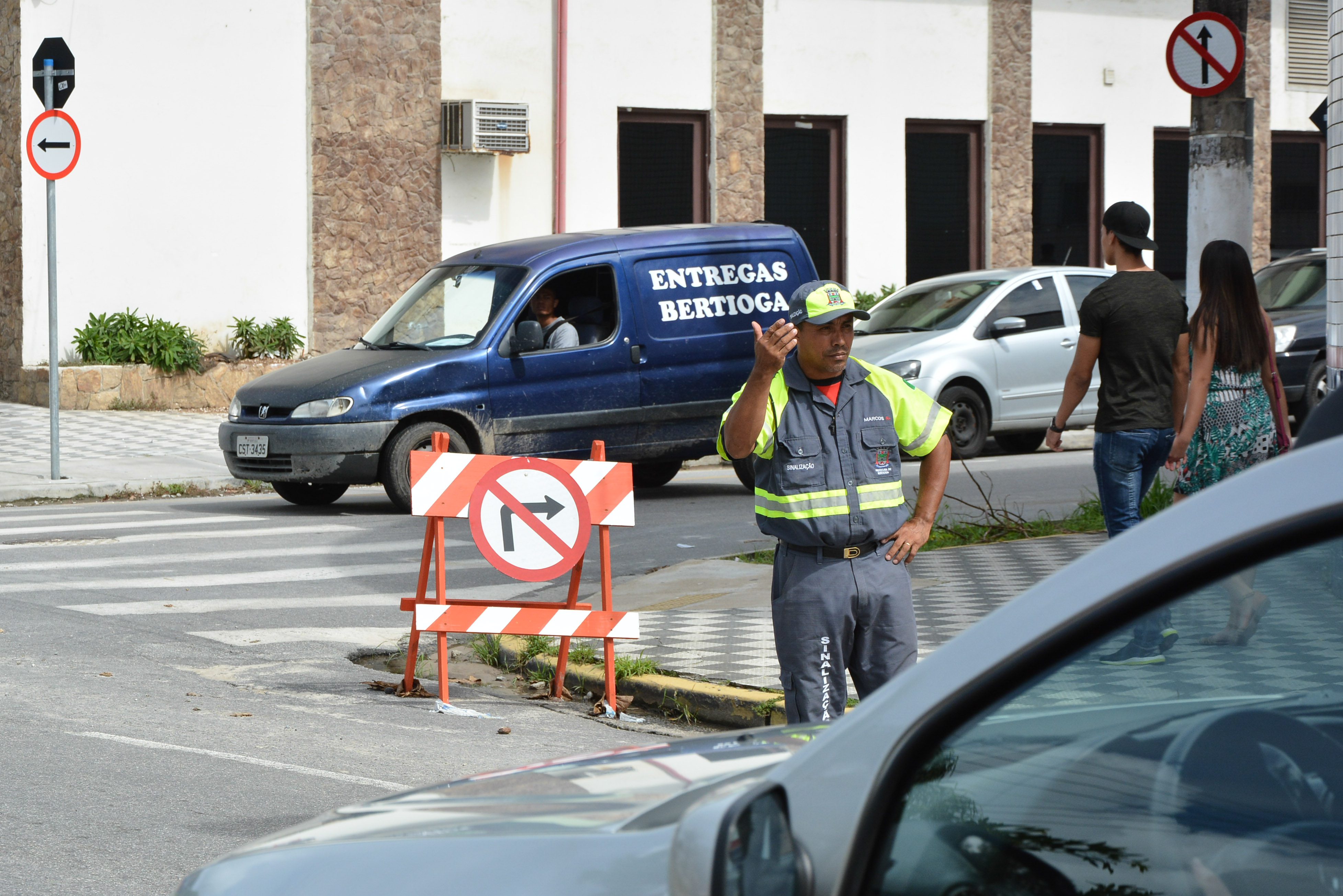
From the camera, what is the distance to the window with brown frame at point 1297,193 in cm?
2872

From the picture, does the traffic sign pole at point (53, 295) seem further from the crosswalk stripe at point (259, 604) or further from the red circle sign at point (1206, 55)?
the red circle sign at point (1206, 55)

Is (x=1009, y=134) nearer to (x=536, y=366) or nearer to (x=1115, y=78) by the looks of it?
(x=1115, y=78)

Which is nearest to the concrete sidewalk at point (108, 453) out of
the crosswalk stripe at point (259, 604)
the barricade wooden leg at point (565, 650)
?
the crosswalk stripe at point (259, 604)

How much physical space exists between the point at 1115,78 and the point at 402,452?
58.2 feet

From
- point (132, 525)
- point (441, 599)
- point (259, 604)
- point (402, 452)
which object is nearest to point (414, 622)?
point (441, 599)

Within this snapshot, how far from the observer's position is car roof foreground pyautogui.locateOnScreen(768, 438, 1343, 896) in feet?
4.96

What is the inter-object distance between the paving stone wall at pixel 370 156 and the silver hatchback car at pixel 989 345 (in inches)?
301

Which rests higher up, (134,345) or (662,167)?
(662,167)

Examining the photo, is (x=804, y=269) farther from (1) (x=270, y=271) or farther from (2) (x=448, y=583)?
(1) (x=270, y=271)

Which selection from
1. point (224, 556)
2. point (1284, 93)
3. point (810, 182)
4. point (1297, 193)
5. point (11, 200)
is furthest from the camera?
point (1297, 193)

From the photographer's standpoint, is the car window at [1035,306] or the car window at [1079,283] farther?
the car window at [1079,283]

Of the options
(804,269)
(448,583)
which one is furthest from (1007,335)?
(448,583)

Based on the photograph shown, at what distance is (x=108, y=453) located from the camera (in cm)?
1661

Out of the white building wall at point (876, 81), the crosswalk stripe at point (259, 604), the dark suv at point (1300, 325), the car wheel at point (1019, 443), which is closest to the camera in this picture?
the crosswalk stripe at point (259, 604)
